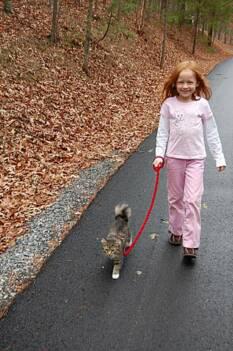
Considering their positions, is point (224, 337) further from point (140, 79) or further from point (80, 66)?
point (140, 79)

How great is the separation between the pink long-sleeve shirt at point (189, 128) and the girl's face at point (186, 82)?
12cm

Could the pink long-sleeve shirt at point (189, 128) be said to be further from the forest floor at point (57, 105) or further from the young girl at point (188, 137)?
the forest floor at point (57, 105)

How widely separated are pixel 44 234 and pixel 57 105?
6.07 m

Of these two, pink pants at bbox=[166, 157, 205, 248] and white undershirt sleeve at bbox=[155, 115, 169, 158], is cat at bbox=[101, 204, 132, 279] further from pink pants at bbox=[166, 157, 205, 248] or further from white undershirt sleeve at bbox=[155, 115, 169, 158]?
white undershirt sleeve at bbox=[155, 115, 169, 158]

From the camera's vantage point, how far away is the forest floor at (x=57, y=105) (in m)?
7.02

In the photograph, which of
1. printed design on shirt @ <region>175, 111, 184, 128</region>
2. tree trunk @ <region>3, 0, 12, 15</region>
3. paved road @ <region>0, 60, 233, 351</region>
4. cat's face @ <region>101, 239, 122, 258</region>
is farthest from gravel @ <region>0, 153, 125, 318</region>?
tree trunk @ <region>3, 0, 12, 15</region>

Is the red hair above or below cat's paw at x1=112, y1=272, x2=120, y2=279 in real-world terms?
above

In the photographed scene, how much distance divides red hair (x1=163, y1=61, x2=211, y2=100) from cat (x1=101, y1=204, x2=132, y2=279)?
1.37 metres

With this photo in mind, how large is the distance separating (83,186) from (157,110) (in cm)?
691

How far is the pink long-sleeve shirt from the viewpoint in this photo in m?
4.35

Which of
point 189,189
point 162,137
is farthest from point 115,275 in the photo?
point 162,137

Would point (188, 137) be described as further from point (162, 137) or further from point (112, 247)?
point (112, 247)

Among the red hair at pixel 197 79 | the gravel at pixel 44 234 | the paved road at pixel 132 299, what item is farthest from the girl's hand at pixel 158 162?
the gravel at pixel 44 234

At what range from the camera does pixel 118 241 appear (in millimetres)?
4289
